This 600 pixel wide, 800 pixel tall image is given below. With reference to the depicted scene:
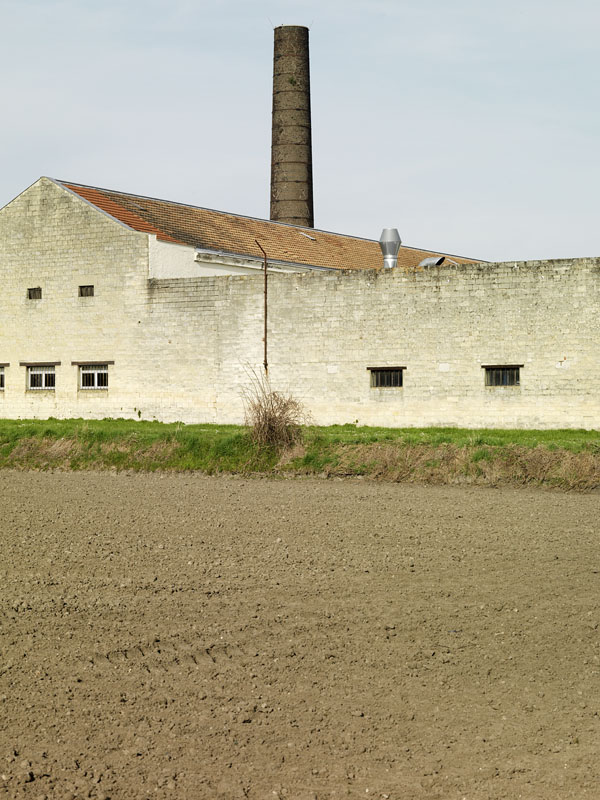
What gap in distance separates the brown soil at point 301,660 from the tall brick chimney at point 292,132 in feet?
83.8

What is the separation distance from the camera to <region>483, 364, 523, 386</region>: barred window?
64.7 feet

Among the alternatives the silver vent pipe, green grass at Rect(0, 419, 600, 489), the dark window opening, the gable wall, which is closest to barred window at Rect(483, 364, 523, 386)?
the dark window opening

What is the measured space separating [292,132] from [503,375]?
59.0 ft

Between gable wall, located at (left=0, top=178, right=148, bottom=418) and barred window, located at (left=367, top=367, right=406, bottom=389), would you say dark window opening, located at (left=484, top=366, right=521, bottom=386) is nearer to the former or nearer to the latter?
barred window, located at (left=367, top=367, right=406, bottom=389)

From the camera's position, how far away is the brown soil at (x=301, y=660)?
14.8 ft

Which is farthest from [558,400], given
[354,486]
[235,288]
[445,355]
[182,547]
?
[182,547]

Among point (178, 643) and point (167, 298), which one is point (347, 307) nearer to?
point (167, 298)

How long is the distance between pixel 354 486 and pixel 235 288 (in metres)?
8.82

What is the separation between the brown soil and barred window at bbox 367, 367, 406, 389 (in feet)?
33.1

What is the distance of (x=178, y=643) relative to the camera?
20.7ft

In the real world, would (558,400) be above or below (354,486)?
above

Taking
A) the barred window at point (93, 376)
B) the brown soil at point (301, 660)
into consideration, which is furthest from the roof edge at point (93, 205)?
the brown soil at point (301, 660)

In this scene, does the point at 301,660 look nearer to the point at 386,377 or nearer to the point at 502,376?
the point at 502,376

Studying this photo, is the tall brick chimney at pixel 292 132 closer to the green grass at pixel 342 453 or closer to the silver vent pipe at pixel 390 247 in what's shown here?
the silver vent pipe at pixel 390 247
